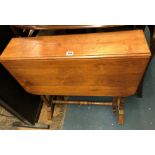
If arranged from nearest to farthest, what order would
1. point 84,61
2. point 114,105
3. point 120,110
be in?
point 84,61
point 120,110
point 114,105

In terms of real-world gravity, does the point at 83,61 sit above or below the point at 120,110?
above

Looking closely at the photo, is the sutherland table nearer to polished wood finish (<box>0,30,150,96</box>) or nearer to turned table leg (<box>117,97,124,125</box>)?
polished wood finish (<box>0,30,150,96</box>)

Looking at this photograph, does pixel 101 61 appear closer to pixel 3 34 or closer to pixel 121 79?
pixel 121 79

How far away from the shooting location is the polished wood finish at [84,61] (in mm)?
910

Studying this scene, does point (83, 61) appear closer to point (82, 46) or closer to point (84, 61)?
point (84, 61)

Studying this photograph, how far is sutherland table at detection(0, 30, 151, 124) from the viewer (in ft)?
2.99

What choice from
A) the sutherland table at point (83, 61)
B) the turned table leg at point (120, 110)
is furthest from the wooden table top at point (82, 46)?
the turned table leg at point (120, 110)

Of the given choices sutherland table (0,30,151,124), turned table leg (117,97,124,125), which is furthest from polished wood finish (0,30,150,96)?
turned table leg (117,97,124,125)

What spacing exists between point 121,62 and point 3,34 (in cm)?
88

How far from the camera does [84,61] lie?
93 centimetres

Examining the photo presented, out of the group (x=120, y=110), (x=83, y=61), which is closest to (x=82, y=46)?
(x=83, y=61)

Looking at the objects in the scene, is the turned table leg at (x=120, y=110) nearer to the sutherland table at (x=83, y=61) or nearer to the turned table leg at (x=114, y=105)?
the turned table leg at (x=114, y=105)

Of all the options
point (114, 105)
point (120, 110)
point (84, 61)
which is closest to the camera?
point (84, 61)

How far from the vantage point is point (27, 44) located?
1.05 m
